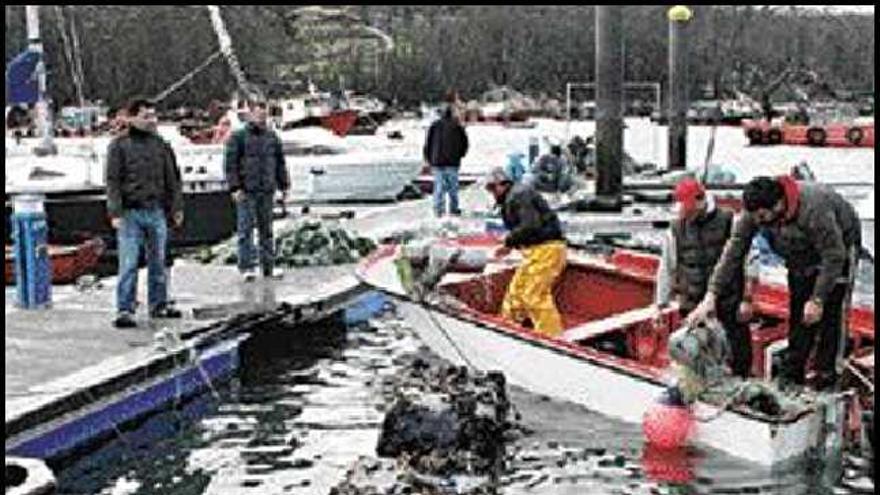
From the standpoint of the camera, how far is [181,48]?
2876 inches

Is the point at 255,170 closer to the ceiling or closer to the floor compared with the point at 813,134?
closer to the ceiling

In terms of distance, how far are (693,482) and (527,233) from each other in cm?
321

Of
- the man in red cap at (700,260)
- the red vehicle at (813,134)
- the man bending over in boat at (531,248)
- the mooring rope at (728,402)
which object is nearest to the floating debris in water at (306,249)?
Answer: the man bending over in boat at (531,248)

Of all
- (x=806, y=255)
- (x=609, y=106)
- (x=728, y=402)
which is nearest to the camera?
(x=806, y=255)

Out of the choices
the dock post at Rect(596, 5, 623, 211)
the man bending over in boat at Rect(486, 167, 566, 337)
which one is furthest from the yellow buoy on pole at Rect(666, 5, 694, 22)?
the man bending over in boat at Rect(486, 167, 566, 337)

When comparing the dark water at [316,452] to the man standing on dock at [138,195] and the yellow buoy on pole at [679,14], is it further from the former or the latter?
the yellow buoy on pole at [679,14]

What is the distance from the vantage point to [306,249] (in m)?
16.4

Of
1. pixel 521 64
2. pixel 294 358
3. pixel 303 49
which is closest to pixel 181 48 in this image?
pixel 303 49

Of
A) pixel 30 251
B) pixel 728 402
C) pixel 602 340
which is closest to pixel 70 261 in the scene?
pixel 30 251

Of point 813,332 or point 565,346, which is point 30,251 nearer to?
point 565,346

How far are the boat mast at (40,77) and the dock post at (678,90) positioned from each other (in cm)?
1060

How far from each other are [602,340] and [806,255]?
2830 mm

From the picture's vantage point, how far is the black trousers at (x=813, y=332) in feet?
30.6

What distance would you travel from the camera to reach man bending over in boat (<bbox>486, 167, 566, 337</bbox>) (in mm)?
11906
